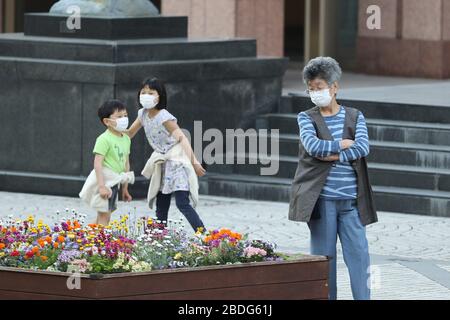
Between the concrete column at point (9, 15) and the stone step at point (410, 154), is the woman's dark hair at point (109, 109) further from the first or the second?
the concrete column at point (9, 15)

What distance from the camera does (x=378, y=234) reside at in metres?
13.5

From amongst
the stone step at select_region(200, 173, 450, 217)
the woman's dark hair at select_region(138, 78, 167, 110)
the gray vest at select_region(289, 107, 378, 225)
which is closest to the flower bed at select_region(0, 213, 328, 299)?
the gray vest at select_region(289, 107, 378, 225)

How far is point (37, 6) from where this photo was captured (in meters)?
29.3

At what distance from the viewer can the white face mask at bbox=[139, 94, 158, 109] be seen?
40.2ft

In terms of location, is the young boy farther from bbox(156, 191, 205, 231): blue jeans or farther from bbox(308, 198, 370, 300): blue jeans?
bbox(308, 198, 370, 300): blue jeans

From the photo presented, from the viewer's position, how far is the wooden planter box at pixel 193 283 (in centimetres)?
799

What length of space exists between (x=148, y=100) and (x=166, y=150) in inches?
21.3

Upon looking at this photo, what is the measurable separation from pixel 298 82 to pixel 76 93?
7.01 m

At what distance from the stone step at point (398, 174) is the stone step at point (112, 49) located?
145cm

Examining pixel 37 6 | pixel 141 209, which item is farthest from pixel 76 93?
pixel 37 6

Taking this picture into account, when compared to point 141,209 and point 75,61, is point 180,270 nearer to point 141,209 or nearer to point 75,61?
point 141,209

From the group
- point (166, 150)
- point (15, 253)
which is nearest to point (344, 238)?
point (15, 253)

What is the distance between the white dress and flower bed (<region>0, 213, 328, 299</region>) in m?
3.36

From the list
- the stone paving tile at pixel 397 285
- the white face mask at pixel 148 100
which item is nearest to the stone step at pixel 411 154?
the stone paving tile at pixel 397 285
